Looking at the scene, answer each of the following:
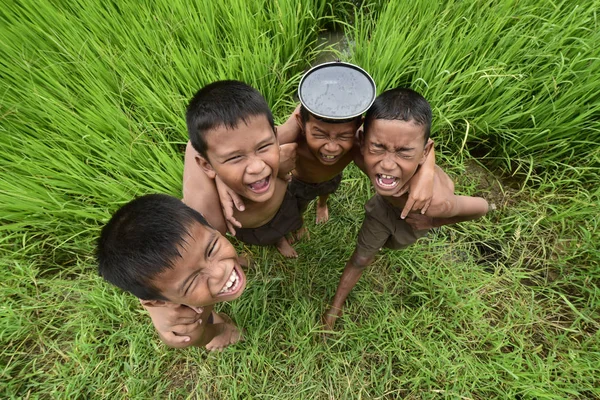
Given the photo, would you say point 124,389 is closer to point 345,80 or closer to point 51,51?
point 345,80

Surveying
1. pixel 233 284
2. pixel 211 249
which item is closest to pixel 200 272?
pixel 211 249

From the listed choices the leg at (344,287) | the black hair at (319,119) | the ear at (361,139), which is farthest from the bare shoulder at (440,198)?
the leg at (344,287)

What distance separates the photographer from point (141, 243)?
106cm

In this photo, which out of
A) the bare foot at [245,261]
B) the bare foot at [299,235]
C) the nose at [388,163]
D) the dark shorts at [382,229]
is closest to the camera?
the nose at [388,163]

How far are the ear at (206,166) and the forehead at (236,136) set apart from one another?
0.36ft

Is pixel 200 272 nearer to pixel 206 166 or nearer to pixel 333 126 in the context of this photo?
pixel 206 166

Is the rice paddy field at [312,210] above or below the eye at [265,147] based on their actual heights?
below

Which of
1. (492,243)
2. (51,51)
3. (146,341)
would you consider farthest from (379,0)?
(146,341)

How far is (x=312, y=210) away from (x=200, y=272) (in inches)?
53.1

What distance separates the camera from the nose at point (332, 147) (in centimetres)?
139

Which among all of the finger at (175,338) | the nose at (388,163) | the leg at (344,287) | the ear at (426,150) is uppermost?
the nose at (388,163)

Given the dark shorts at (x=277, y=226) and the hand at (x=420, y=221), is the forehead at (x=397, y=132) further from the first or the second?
the dark shorts at (x=277, y=226)

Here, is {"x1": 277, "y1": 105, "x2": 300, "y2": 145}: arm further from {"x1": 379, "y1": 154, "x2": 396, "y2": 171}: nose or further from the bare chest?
{"x1": 379, "y1": 154, "x2": 396, "y2": 171}: nose

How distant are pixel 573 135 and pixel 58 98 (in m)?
3.51
